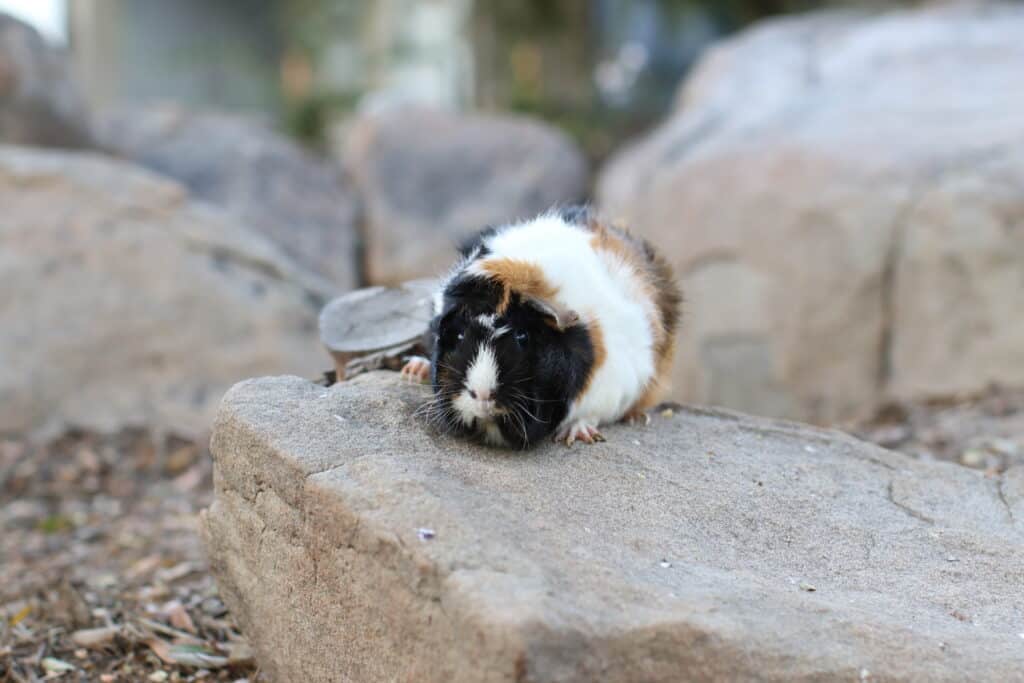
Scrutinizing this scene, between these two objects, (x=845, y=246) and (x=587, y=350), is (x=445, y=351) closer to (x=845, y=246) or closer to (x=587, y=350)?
(x=587, y=350)

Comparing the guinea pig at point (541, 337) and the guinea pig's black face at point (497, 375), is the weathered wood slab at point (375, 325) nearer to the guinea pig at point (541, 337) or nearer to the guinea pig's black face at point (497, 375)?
the guinea pig at point (541, 337)

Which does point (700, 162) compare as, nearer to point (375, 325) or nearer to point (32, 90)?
point (375, 325)

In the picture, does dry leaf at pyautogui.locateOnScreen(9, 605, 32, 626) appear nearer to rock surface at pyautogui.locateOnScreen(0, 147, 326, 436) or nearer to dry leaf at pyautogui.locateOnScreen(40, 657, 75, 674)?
dry leaf at pyautogui.locateOnScreen(40, 657, 75, 674)

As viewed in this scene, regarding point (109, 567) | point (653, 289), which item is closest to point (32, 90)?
point (109, 567)

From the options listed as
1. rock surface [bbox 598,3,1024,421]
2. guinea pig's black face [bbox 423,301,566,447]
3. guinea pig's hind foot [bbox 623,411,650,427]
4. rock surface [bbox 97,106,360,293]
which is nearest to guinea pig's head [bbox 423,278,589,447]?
guinea pig's black face [bbox 423,301,566,447]

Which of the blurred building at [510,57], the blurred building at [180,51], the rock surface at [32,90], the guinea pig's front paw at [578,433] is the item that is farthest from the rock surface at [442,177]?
the guinea pig's front paw at [578,433]

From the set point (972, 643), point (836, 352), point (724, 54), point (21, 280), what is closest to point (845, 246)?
point (836, 352)

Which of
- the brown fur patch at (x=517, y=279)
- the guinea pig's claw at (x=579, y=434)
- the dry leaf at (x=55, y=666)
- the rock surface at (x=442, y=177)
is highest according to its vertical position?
the brown fur patch at (x=517, y=279)
